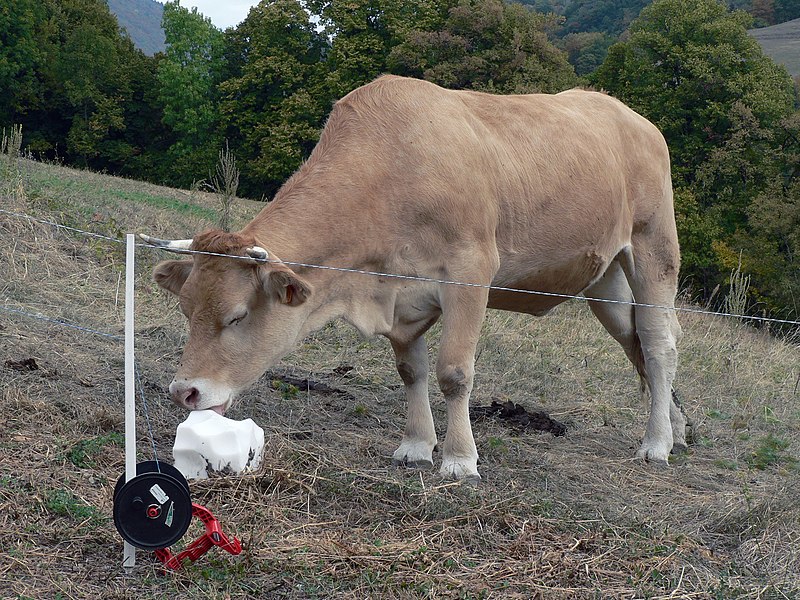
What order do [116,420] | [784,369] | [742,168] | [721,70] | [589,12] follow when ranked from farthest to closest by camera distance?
[589,12] → [721,70] → [742,168] → [784,369] → [116,420]

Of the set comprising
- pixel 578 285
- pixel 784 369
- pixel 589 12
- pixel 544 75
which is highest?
pixel 589 12

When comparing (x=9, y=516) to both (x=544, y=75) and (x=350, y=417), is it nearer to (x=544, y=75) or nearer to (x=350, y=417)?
(x=350, y=417)

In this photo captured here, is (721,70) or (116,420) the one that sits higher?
(721,70)

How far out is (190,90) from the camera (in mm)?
49938

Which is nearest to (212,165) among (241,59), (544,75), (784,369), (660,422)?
(241,59)

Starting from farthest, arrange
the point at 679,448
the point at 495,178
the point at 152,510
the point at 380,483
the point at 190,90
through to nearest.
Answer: the point at 190,90 → the point at 679,448 → the point at 495,178 → the point at 380,483 → the point at 152,510

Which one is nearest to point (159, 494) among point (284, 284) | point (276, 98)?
point (284, 284)

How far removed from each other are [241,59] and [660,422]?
5100 cm

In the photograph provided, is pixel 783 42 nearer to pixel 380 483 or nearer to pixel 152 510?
pixel 380 483

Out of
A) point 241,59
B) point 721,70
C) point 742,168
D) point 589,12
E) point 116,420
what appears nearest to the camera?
point 116,420

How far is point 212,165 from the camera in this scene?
47531 millimetres

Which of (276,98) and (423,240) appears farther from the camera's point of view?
(276,98)

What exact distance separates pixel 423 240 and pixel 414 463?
57.9 inches

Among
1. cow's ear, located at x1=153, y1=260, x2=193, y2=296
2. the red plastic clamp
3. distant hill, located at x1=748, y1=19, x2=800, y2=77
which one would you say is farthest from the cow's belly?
distant hill, located at x1=748, y1=19, x2=800, y2=77
